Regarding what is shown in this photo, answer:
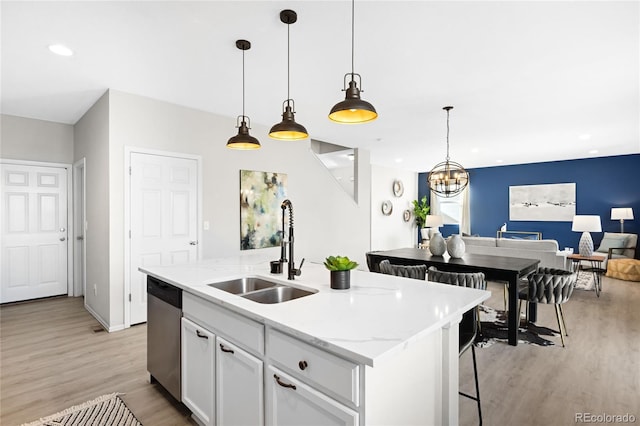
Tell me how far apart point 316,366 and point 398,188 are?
897 cm

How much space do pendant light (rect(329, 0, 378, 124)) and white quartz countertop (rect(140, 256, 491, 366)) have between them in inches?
39.1

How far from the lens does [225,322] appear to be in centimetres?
166

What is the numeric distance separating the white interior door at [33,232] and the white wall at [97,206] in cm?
84

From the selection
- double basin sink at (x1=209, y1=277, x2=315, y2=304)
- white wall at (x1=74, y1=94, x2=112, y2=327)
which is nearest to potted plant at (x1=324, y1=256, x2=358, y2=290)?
double basin sink at (x1=209, y1=277, x2=315, y2=304)

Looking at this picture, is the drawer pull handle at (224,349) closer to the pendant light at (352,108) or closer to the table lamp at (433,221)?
the pendant light at (352,108)

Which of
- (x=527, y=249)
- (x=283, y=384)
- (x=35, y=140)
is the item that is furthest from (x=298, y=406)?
(x=35, y=140)

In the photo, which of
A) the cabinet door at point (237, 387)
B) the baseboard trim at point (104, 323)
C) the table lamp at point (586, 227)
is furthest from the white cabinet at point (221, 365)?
the table lamp at point (586, 227)

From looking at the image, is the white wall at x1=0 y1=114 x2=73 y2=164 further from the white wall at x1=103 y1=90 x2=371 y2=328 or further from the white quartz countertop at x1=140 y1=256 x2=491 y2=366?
the white quartz countertop at x1=140 y1=256 x2=491 y2=366

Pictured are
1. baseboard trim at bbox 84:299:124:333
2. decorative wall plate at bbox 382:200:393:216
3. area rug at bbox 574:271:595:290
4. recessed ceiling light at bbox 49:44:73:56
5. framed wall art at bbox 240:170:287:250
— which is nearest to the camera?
recessed ceiling light at bbox 49:44:73:56

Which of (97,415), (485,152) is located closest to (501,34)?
(97,415)

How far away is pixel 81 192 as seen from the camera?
495cm

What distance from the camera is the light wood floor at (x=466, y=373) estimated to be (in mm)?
2174

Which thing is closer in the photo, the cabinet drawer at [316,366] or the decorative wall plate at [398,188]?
the cabinet drawer at [316,366]

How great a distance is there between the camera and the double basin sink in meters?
1.95
